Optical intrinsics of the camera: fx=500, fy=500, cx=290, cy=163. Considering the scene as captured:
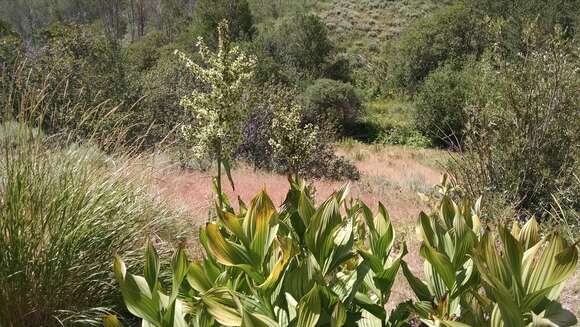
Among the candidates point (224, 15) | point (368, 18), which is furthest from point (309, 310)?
point (368, 18)

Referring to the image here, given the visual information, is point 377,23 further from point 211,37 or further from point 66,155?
point 66,155

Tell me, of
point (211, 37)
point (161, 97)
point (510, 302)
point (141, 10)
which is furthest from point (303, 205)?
point (141, 10)

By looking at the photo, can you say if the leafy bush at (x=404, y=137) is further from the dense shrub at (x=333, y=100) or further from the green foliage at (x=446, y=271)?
the green foliage at (x=446, y=271)

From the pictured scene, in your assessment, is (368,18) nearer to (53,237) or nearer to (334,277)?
(53,237)

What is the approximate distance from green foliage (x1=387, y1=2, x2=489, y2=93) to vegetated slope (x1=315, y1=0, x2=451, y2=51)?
8.53m

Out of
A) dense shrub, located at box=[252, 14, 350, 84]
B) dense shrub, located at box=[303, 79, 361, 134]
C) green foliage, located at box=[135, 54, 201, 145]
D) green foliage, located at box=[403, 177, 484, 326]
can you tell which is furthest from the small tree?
dense shrub, located at box=[252, 14, 350, 84]

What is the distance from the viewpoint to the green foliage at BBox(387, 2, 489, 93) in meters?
29.9

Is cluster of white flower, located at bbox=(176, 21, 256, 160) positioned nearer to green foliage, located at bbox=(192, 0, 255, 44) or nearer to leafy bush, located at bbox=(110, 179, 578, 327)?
leafy bush, located at bbox=(110, 179, 578, 327)

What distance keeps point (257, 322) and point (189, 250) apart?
253 cm

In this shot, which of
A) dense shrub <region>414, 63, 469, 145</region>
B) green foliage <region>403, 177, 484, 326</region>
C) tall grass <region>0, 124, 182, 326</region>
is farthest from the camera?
dense shrub <region>414, 63, 469, 145</region>

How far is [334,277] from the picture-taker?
2.00 m

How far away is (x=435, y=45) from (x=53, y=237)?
29.9 meters

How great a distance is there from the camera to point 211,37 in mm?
28875

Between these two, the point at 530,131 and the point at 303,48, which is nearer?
the point at 530,131
